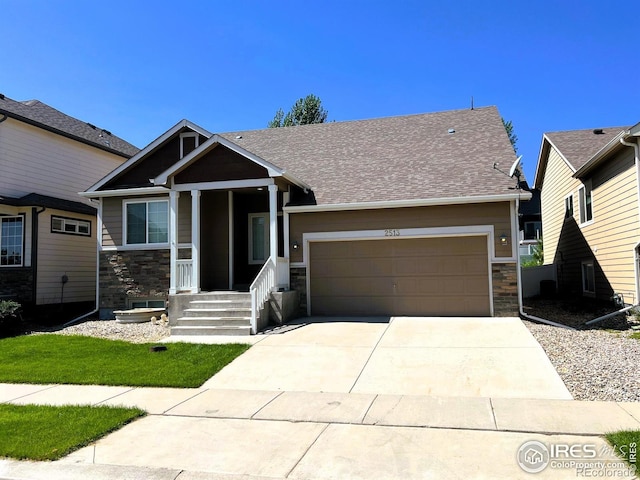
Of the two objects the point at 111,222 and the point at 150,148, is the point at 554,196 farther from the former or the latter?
the point at 111,222

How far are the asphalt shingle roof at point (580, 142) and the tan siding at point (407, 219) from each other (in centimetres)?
530

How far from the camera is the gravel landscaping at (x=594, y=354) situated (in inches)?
261

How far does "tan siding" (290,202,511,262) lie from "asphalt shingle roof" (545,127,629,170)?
530 cm

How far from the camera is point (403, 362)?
8.49m

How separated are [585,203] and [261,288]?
11045mm

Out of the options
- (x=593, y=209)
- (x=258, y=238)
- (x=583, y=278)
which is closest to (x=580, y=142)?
(x=593, y=209)

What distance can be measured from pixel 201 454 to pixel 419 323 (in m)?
7.91

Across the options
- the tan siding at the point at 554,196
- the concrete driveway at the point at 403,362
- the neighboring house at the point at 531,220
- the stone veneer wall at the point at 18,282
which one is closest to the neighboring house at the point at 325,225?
the concrete driveway at the point at 403,362

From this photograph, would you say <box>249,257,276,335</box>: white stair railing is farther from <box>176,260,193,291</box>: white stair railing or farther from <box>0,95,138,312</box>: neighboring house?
<box>0,95,138,312</box>: neighboring house

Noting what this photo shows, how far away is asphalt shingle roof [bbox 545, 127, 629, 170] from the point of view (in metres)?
16.3

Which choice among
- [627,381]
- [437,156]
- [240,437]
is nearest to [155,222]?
[437,156]

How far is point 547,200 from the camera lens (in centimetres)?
2183

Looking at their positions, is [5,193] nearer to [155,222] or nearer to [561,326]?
[155,222]

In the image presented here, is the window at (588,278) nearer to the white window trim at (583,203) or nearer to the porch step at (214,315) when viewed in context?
the white window trim at (583,203)
